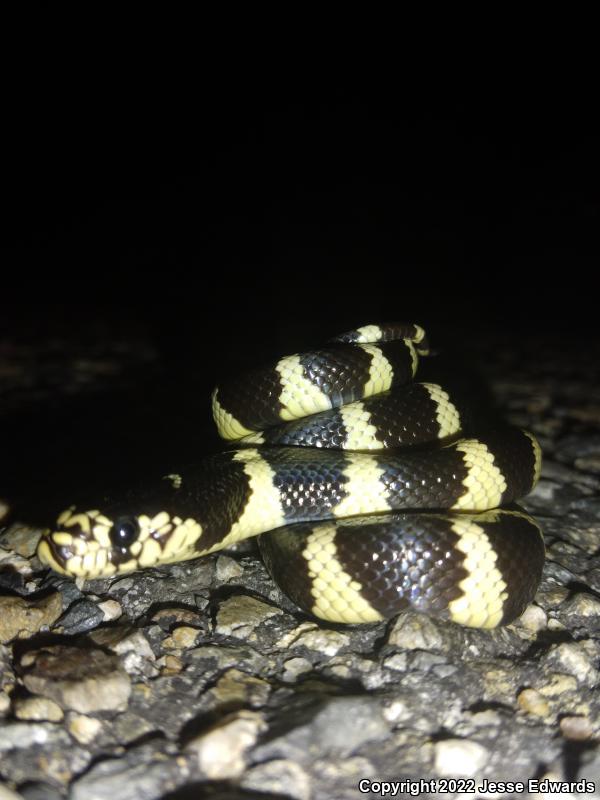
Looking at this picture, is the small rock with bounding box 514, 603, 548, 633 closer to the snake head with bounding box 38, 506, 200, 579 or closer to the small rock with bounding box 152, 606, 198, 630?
the small rock with bounding box 152, 606, 198, 630

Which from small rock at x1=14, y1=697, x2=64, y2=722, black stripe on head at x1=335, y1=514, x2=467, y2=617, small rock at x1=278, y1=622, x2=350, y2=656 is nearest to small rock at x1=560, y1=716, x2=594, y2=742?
black stripe on head at x1=335, y1=514, x2=467, y2=617

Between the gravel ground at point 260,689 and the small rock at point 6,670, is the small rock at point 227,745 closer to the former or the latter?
the gravel ground at point 260,689

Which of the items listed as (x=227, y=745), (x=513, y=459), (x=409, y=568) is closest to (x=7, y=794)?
(x=227, y=745)

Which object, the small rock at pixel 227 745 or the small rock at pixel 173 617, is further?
the small rock at pixel 173 617

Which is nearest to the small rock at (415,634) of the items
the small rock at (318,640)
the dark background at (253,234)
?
the small rock at (318,640)

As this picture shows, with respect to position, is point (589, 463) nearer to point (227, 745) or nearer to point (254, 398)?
point (254, 398)

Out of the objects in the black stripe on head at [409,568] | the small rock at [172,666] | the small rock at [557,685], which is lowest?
the small rock at [557,685]

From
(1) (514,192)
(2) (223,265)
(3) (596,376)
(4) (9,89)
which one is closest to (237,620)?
(3) (596,376)
